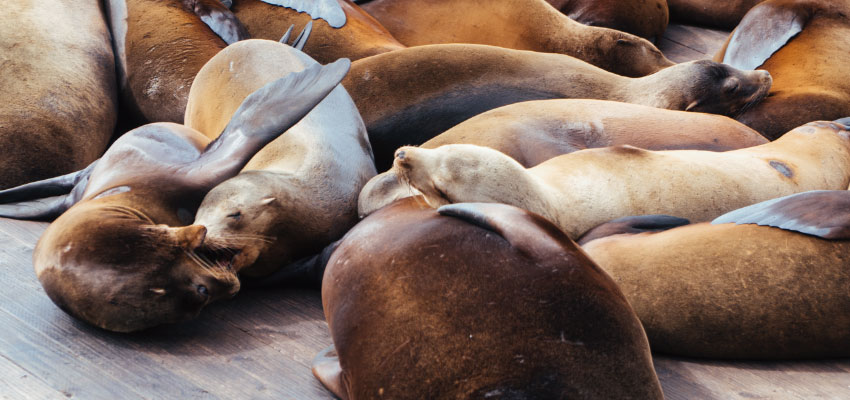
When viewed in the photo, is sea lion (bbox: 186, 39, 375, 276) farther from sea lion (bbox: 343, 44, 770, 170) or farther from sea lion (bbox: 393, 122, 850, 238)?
sea lion (bbox: 393, 122, 850, 238)

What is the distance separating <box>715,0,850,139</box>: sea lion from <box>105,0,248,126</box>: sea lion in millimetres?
2583

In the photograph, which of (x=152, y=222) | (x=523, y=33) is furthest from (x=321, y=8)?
(x=152, y=222)

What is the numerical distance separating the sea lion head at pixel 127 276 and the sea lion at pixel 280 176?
16 cm

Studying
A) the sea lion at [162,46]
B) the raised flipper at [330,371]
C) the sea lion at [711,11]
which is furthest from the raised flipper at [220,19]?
the sea lion at [711,11]

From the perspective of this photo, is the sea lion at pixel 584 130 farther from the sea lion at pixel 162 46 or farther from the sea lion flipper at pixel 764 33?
the sea lion at pixel 162 46

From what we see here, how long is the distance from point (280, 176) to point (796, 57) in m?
2.85

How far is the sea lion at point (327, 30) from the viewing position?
4.25m

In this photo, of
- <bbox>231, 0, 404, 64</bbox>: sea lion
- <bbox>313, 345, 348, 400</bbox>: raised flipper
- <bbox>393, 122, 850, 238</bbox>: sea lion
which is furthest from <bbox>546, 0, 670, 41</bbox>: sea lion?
<bbox>313, 345, 348, 400</bbox>: raised flipper

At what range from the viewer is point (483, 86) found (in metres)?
3.70

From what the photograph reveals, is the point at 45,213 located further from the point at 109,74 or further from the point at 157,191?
the point at 109,74

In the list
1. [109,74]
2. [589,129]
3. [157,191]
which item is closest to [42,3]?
[109,74]

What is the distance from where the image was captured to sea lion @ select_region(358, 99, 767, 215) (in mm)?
3236

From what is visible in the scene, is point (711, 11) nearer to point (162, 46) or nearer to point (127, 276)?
point (162, 46)

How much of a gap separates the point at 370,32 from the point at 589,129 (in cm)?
152
